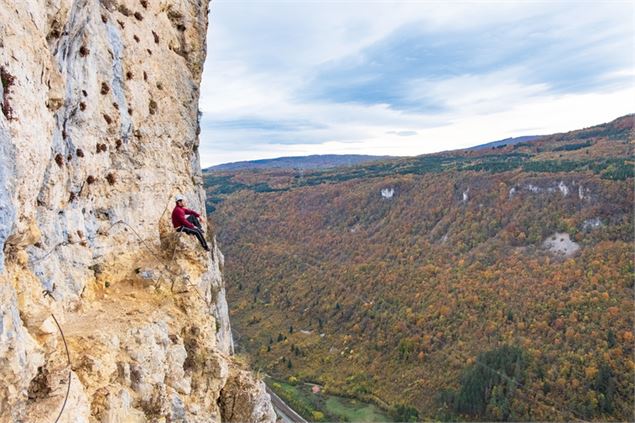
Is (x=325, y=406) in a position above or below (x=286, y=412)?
below

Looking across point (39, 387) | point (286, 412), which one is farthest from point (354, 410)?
point (39, 387)

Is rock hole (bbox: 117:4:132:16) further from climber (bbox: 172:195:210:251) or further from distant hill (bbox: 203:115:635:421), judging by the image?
distant hill (bbox: 203:115:635:421)

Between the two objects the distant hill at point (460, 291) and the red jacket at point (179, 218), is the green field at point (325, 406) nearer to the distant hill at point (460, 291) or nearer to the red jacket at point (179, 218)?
the distant hill at point (460, 291)

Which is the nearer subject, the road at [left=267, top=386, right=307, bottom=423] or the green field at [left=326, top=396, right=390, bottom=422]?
the road at [left=267, top=386, right=307, bottom=423]

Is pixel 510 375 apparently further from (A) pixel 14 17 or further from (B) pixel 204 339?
(A) pixel 14 17

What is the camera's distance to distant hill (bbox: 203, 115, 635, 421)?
57.2 m

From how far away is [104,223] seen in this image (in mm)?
11914

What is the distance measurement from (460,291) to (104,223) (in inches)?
2999

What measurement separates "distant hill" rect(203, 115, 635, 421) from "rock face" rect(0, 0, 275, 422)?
176 ft

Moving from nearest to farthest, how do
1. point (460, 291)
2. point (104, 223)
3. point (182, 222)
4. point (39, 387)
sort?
point (39, 387)
point (104, 223)
point (182, 222)
point (460, 291)

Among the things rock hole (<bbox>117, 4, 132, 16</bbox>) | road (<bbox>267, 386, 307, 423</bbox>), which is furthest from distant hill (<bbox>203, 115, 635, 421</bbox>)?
rock hole (<bbox>117, 4, 132, 16</bbox>)

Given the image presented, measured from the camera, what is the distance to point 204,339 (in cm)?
1170

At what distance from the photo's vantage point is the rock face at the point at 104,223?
6922mm

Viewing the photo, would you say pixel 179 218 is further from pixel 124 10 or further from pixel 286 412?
pixel 286 412
